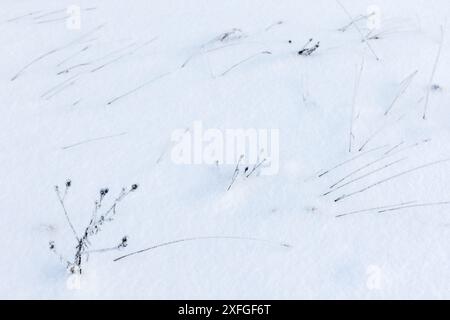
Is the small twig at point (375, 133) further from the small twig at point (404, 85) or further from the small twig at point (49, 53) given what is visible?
the small twig at point (49, 53)

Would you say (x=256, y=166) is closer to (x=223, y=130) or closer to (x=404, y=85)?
(x=223, y=130)

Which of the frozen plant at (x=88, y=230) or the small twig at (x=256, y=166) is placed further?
the small twig at (x=256, y=166)

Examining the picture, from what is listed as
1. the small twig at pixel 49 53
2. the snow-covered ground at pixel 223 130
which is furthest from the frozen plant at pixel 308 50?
the small twig at pixel 49 53

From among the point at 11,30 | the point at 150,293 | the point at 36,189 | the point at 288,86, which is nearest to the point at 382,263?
the point at 150,293

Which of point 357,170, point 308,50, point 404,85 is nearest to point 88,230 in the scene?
point 357,170

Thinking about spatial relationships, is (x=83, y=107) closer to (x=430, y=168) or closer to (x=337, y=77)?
(x=337, y=77)
